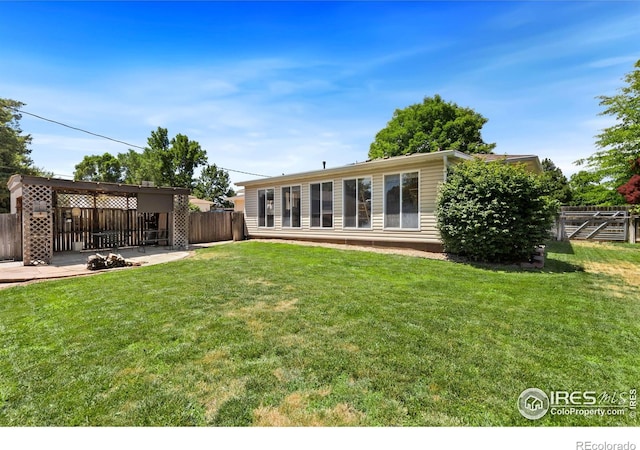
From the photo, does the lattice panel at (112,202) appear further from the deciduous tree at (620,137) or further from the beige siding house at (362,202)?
the deciduous tree at (620,137)

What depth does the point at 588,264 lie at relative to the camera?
7.90 meters

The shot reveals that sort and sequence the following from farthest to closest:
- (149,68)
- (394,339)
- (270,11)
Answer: (149,68), (270,11), (394,339)

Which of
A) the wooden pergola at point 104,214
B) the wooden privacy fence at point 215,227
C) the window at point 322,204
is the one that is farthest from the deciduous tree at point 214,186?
the window at point 322,204

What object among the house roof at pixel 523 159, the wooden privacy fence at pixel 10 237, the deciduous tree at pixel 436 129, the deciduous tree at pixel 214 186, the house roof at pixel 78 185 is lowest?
the wooden privacy fence at pixel 10 237

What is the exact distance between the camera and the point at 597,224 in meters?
14.2

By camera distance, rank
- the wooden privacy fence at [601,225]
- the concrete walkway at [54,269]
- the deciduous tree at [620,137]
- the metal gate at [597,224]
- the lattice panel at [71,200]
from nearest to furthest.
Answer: the concrete walkway at [54,269] < the lattice panel at [71,200] < the wooden privacy fence at [601,225] < the metal gate at [597,224] < the deciduous tree at [620,137]

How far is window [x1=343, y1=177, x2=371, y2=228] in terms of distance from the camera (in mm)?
10664

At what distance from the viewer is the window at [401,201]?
956cm

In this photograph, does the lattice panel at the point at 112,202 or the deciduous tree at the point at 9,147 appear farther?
the deciduous tree at the point at 9,147

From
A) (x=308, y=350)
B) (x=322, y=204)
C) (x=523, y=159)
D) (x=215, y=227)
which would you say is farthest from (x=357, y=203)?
(x=308, y=350)

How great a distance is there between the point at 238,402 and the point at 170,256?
891 cm

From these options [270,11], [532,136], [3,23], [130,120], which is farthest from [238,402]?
[532,136]

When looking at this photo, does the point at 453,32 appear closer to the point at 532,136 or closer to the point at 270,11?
the point at 270,11

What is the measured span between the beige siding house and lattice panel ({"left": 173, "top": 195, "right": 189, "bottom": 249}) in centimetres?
299
